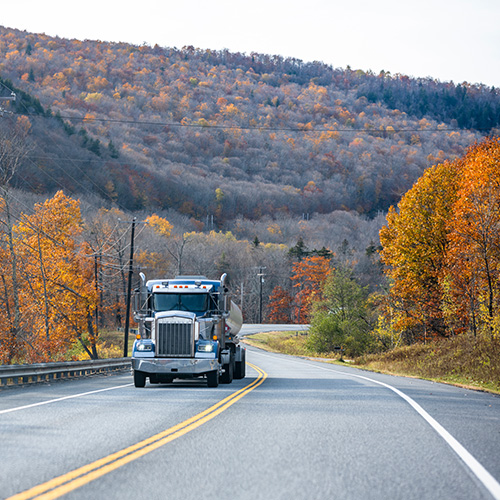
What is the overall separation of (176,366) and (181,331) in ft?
A: 3.53

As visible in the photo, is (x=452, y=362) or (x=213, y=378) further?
(x=452, y=362)

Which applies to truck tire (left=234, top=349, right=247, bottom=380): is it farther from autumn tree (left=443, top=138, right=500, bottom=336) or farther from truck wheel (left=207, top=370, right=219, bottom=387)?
autumn tree (left=443, top=138, right=500, bottom=336)

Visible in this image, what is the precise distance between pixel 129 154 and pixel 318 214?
52.4 metres

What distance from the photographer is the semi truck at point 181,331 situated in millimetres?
20516

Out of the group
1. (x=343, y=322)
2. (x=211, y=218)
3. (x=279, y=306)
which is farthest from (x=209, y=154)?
(x=343, y=322)

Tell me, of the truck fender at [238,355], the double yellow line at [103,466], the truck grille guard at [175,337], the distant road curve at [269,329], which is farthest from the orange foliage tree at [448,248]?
the distant road curve at [269,329]

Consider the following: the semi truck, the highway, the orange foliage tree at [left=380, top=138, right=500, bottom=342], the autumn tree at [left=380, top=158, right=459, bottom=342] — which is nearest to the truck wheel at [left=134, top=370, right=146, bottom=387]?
the semi truck

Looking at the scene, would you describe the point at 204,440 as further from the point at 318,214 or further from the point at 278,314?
the point at 318,214

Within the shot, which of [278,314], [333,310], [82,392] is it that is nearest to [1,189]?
[82,392]

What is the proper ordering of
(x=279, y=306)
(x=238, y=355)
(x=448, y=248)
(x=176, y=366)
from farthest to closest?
(x=279, y=306) < (x=448, y=248) < (x=238, y=355) < (x=176, y=366)

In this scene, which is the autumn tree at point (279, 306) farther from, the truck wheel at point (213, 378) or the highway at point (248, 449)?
the highway at point (248, 449)

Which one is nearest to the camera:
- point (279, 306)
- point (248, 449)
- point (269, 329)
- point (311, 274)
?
point (248, 449)

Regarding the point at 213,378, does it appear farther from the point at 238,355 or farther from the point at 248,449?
the point at 248,449

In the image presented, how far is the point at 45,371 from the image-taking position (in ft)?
75.3
